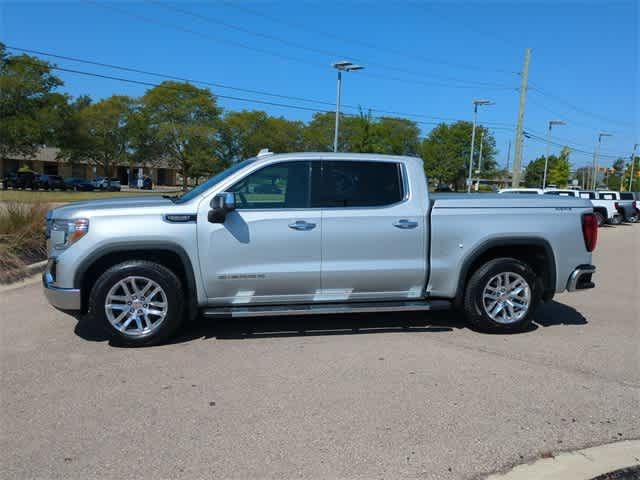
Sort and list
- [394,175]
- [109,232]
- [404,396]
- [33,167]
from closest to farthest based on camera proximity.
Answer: [404,396], [109,232], [394,175], [33,167]

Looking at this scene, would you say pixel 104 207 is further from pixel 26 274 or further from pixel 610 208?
pixel 610 208

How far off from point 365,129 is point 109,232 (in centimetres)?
2858

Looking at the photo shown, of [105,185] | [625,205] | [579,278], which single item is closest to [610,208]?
[625,205]

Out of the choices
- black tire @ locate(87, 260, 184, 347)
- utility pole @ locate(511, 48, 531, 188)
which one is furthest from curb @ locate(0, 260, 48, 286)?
utility pole @ locate(511, 48, 531, 188)

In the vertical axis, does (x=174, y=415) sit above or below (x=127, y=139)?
below

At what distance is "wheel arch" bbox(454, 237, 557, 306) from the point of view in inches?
228

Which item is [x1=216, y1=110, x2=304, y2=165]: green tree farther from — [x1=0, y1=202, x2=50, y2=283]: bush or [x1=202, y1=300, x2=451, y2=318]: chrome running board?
[x1=202, y1=300, x2=451, y2=318]: chrome running board

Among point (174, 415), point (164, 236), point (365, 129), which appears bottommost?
point (174, 415)

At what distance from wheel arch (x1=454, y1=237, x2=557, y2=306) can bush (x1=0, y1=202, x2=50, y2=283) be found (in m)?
6.33

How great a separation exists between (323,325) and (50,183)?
5227cm

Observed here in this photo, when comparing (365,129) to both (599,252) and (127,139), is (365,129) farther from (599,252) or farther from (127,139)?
(127,139)

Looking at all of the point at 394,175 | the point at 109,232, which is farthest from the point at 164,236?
the point at 394,175

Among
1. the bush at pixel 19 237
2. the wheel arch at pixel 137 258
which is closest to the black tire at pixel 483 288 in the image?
the wheel arch at pixel 137 258

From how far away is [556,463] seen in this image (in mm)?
3297
